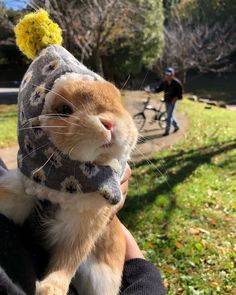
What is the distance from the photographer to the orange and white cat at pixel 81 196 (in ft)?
4.81

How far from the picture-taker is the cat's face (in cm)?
144

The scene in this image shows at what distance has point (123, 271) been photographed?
77.9 inches

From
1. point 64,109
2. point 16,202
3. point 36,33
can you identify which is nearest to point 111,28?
point 36,33

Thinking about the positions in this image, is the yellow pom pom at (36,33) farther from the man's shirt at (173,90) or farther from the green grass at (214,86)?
the green grass at (214,86)

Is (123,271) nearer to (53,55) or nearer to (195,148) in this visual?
(53,55)

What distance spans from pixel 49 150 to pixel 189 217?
4743 mm

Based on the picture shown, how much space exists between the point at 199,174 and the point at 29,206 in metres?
6.34

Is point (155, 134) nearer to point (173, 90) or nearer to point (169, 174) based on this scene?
point (173, 90)

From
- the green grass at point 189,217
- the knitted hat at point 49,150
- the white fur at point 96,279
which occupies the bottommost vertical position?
the green grass at point 189,217

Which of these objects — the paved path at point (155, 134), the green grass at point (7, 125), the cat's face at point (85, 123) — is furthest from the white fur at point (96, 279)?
the green grass at point (7, 125)

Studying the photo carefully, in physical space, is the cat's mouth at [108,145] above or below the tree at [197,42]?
above

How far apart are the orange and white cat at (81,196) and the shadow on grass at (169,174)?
3977 millimetres

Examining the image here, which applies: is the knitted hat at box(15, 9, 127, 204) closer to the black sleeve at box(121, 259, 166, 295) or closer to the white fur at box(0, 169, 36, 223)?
the white fur at box(0, 169, 36, 223)

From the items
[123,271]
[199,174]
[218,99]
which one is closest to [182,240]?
[199,174]
